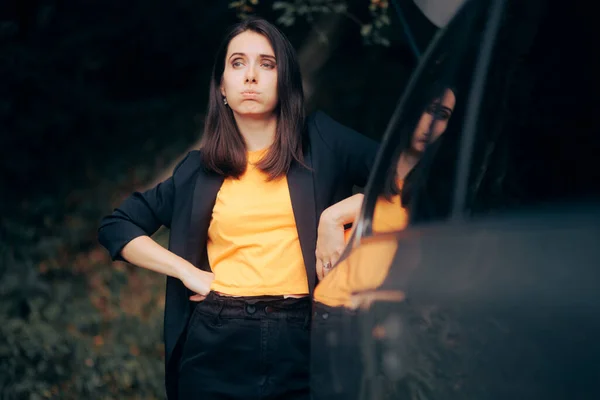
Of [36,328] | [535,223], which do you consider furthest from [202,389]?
[36,328]

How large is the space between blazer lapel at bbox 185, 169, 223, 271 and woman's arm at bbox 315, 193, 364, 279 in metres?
0.38

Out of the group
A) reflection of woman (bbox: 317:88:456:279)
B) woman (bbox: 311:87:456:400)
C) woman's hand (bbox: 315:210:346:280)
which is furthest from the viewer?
woman's hand (bbox: 315:210:346:280)

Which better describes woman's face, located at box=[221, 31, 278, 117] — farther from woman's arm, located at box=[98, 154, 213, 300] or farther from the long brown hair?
woman's arm, located at box=[98, 154, 213, 300]

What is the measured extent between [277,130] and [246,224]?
0.33m

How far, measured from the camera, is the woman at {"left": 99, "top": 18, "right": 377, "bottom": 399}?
10.4ft

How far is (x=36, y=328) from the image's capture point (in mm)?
6562

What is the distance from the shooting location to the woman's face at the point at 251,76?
3.33m

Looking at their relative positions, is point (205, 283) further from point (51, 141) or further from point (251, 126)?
point (51, 141)

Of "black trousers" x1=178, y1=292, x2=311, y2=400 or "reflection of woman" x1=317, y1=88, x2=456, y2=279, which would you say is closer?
"reflection of woman" x1=317, y1=88, x2=456, y2=279

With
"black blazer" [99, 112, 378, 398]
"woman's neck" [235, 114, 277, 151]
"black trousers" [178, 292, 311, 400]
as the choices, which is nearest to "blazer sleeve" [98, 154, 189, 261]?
"black blazer" [99, 112, 378, 398]

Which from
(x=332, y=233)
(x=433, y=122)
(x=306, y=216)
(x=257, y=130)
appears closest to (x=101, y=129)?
(x=257, y=130)

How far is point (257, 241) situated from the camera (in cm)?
321

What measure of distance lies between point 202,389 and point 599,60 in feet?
5.87

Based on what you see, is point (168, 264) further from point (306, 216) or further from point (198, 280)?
point (306, 216)
